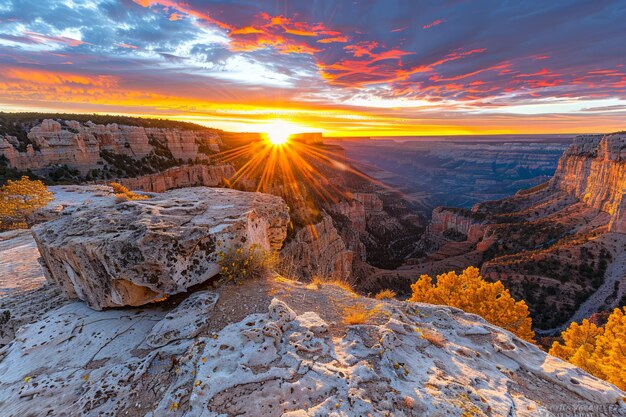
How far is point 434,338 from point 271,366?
3.02 m

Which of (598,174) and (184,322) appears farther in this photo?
(598,174)

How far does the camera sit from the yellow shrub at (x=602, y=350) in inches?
346

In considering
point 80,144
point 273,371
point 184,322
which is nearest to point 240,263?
point 184,322

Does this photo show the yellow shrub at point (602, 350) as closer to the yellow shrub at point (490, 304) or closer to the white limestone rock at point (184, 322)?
the yellow shrub at point (490, 304)

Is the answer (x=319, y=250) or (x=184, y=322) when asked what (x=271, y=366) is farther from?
(x=319, y=250)

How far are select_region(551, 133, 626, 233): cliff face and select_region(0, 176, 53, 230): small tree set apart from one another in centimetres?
7156

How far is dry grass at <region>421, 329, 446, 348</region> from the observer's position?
4.98m

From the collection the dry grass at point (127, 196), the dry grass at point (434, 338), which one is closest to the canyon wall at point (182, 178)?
the dry grass at point (127, 196)

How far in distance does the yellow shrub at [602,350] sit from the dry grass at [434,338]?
768cm

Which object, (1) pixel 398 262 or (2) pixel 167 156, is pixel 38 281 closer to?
(2) pixel 167 156

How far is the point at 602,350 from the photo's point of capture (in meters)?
10.8

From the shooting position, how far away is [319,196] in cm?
6838

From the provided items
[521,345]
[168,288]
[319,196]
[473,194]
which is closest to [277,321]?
[168,288]

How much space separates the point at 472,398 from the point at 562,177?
112675mm
